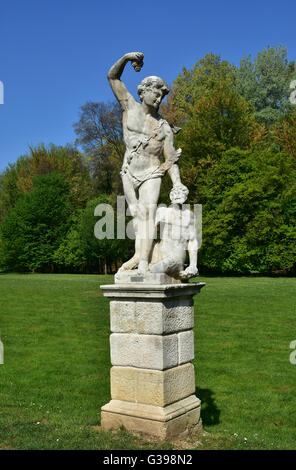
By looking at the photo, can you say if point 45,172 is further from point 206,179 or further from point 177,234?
point 177,234

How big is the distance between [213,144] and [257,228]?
6914 mm

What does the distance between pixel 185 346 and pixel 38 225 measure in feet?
134

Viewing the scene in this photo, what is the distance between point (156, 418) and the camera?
6004 millimetres

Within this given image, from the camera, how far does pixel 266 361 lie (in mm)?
10836

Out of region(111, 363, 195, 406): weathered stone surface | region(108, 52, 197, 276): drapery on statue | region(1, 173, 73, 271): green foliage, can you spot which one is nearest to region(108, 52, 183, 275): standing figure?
region(108, 52, 197, 276): drapery on statue

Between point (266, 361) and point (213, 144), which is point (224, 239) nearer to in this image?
point (213, 144)

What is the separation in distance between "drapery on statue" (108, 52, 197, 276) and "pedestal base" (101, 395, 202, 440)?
181 centimetres

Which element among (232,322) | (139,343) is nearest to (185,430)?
(139,343)

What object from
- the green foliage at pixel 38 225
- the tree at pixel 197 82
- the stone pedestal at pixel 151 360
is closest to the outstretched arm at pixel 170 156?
the stone pedestal at pixel 151 360

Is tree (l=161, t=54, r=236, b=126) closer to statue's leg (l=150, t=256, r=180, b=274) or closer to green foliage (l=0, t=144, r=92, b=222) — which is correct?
green foliage (l=0, t=144, r=92, b=222)

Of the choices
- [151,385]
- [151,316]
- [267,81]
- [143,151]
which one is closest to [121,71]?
[143,151]

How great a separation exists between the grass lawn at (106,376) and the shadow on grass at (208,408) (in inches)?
0.6

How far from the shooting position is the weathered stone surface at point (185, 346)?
6.44m

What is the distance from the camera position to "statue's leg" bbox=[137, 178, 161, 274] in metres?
6.60
